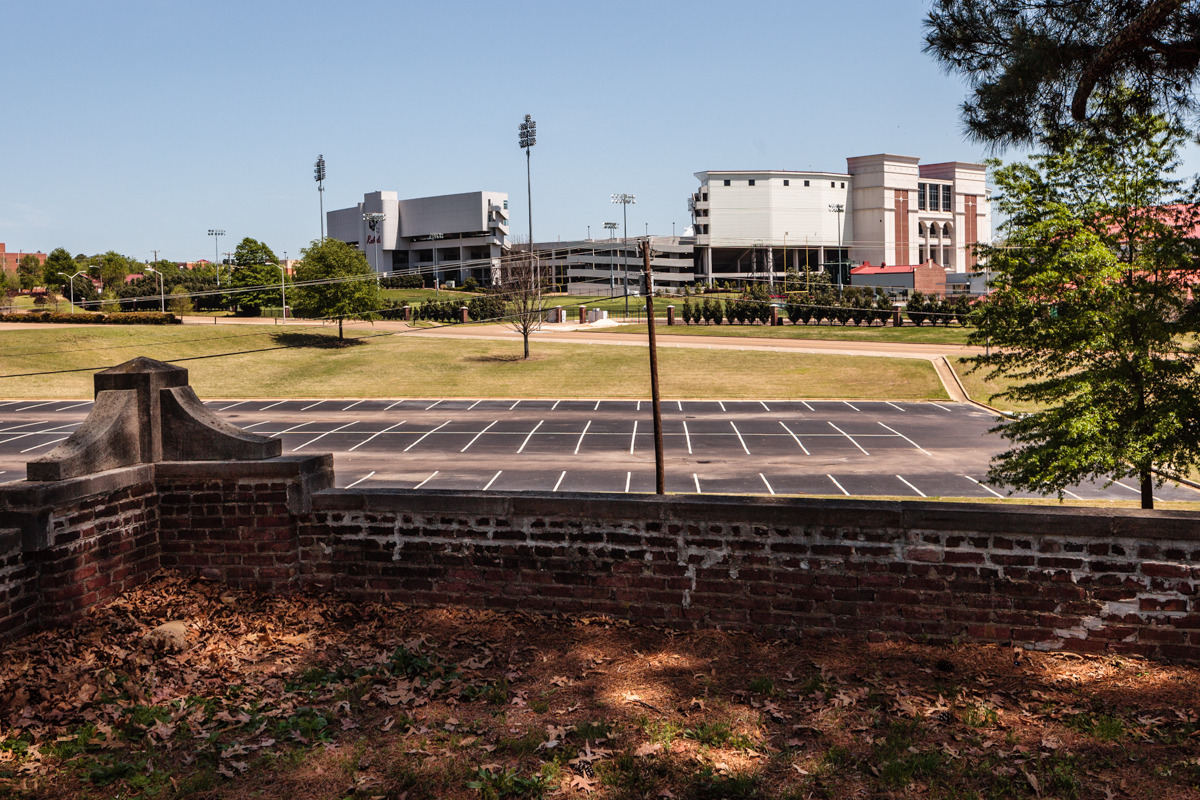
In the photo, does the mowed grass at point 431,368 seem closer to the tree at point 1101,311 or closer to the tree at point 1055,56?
the tree at point 1101,311

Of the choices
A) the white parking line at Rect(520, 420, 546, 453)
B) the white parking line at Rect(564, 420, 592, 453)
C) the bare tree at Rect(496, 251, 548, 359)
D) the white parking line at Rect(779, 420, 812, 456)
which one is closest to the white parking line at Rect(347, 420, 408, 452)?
the white parking line at Rect(520, 420, 546, 453)

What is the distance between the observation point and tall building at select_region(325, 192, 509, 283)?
13988cm

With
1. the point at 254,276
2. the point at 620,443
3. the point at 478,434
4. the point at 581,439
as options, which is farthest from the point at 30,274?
the point at 620,443

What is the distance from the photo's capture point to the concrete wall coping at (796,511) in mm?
5527

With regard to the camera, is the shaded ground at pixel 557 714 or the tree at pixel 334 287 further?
the tree at pixel 334 287

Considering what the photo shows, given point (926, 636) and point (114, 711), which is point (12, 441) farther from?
point (926, 636)

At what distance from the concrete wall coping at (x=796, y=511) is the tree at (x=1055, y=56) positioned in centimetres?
426

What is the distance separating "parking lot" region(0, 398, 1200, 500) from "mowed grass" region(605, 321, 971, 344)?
963 inches

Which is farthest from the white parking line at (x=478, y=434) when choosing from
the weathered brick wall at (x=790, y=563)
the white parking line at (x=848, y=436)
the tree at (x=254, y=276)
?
the tree at (x=254, y=276)

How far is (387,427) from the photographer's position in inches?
1398

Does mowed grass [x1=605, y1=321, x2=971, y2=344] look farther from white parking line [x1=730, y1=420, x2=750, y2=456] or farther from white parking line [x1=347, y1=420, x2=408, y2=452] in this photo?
white parking line [x1=347, y1=420, x2=408, y2=452]

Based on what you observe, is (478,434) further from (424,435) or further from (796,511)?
(796,511)

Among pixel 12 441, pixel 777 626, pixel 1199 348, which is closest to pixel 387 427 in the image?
pixel 12 441

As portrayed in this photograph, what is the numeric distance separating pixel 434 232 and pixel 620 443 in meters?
118
